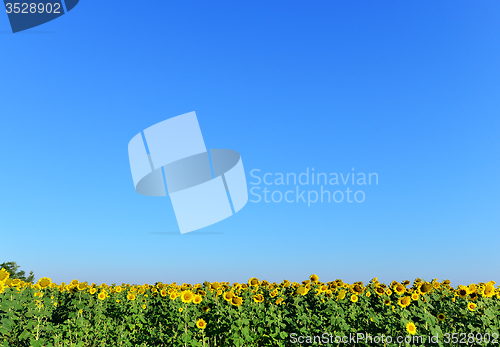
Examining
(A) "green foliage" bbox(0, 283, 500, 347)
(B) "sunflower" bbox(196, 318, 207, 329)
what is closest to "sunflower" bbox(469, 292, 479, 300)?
(A) "green foliage" bbox(0, 283, 500, 347)

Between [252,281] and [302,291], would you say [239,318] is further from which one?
[252,281]

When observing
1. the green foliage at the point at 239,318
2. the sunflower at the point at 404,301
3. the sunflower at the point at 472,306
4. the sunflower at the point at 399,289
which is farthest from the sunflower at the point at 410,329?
the sunflower at the point at 399,289

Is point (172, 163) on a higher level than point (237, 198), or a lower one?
higher

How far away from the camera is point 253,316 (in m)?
11.7

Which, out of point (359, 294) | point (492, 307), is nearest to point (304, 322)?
point (359, 294)

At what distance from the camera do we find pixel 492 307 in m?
11.1

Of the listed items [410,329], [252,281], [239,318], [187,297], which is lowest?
[410,329]

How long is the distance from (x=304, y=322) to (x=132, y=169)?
13.5 meters

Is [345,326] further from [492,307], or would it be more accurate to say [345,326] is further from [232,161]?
[232,161]

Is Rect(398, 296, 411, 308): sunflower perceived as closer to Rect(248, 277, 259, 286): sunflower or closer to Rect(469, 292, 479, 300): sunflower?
Rect(469, 292, 479, 300): sunflower

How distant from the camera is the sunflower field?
382 inches

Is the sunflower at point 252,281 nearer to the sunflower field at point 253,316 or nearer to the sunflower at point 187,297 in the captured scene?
the sunflower field at point 253,316

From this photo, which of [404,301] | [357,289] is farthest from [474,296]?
[357,289]

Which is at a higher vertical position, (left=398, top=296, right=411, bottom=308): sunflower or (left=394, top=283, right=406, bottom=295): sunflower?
(left=394, top=283, right=406, bottom=295): sunflower
